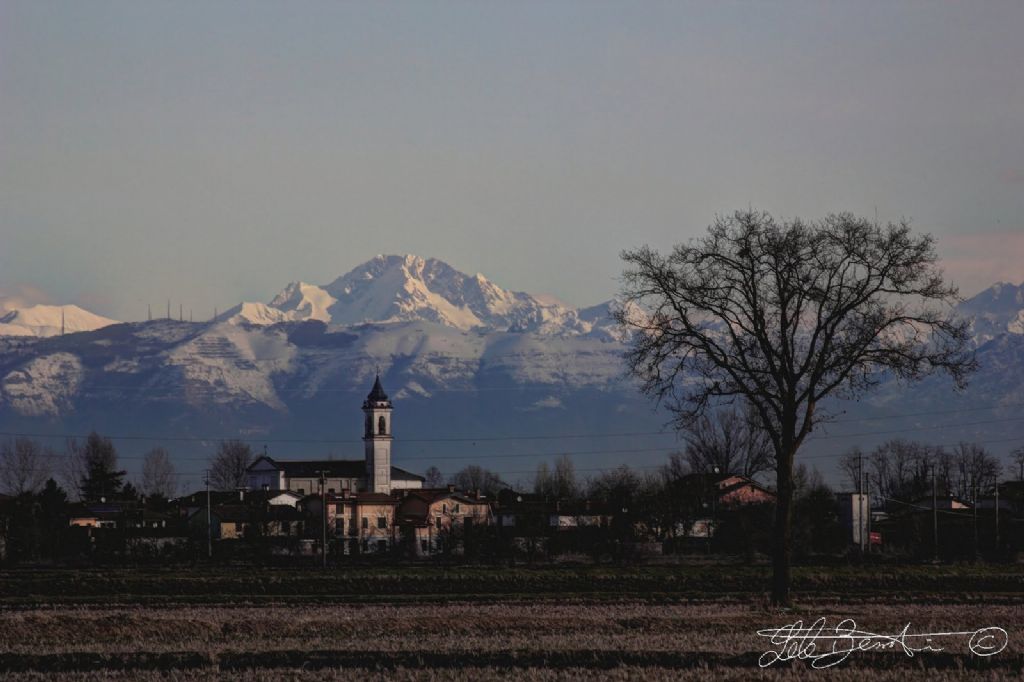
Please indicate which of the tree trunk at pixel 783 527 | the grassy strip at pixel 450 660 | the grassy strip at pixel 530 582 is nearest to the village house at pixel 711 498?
the grassy strip at pixel 530 582

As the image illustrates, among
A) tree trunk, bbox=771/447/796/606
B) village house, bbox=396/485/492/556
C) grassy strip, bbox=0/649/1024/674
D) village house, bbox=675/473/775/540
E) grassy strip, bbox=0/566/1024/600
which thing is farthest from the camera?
village house, bbox=396/485/492/556

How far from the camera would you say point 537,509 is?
149625 mm

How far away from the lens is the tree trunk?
49969 mm

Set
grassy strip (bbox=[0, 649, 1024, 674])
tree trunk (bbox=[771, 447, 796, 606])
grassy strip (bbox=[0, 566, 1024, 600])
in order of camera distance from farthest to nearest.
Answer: grassy strip (bbox=[0, 566, 1024, 600])
tree trunk (bbox=[771, 447, 796, 606])
grassy strip (bbox=[0, 649, 1024, 674])

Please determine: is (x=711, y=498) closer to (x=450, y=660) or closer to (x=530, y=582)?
(x=530, y=582)

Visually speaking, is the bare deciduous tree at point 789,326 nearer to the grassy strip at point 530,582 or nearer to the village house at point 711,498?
the grassy strip at point 530,582

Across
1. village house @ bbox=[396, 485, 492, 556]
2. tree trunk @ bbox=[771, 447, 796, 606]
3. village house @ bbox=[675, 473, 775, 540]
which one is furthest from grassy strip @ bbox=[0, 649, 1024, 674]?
village house @ bbox=[396, 485, 492, 556]

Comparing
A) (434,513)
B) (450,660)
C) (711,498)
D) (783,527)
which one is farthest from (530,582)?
(434,513)

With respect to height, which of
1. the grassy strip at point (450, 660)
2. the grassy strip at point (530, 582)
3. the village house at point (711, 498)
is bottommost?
the grassy strip at point (530, 582)

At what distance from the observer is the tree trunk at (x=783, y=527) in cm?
4997

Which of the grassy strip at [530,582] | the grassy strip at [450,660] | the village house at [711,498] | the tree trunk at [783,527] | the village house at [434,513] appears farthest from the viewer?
the village house at [434,513]

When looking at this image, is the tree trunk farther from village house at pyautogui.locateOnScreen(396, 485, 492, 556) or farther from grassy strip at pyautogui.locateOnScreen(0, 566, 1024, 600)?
village house at pyautogui.locateOnScreen(396, 485, 492, 556)

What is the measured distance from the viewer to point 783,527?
168 feet

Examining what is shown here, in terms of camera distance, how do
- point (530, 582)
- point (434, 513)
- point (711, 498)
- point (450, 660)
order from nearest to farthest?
point (450, 660), point (530, 582), point (711, 498), point (434, 513)
